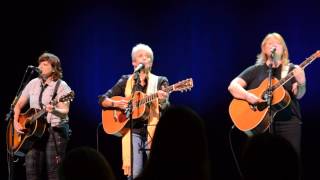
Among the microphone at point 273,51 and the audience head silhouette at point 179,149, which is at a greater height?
the microphone at point 273,51

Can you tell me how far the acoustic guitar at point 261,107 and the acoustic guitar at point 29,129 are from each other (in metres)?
1.91

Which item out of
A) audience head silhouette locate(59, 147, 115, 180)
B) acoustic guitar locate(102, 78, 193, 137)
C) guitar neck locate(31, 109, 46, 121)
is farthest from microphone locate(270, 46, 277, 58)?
audience head silhouette locate(59, 147, 115, 180)

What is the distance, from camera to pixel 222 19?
23.5ft

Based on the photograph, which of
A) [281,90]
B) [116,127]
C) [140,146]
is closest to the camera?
[281,90]

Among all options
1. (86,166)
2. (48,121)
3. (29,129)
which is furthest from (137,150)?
(86,166)

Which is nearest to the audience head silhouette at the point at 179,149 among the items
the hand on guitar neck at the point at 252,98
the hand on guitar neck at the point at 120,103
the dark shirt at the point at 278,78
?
the dark shirt at the point at 278,78

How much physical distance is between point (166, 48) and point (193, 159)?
19.3 ft

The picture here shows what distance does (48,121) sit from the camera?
20.2 ft

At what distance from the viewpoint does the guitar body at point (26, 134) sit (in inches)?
243

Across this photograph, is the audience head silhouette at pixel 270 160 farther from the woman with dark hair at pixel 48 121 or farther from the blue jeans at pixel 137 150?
the woman with dark hair at pixel 48 121

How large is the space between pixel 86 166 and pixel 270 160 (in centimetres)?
61

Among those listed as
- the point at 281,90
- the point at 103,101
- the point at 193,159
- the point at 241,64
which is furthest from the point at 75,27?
the point at 193,159

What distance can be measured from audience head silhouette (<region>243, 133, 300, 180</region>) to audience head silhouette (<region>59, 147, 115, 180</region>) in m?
0.47

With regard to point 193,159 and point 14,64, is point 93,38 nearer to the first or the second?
point 14,64
